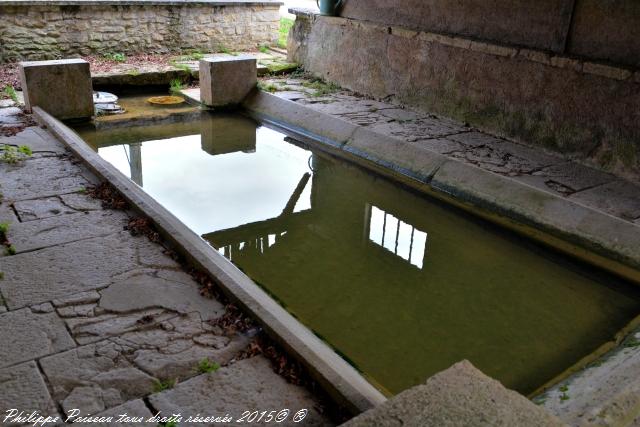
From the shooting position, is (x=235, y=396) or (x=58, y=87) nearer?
(x=235, y=396)

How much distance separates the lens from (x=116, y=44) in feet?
32.9

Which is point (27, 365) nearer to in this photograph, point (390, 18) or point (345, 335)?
point (345, 335)

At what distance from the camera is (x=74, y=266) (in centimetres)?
362

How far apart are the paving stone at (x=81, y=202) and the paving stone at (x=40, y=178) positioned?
12 cm

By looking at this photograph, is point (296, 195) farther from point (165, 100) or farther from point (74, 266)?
point (165, 100)

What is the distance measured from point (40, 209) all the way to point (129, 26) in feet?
22.0

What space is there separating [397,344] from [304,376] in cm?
95

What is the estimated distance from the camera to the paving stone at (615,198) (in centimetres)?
476

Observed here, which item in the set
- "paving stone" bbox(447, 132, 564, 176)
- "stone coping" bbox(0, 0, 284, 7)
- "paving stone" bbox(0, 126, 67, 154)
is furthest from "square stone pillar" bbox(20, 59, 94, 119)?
"paving stone" bbox(447, 132, 564, 176)

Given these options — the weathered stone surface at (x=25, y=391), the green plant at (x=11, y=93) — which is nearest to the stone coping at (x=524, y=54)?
the green plant at (x=11, y=93)

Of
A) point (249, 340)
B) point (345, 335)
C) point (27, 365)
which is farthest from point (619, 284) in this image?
point (27, 365)

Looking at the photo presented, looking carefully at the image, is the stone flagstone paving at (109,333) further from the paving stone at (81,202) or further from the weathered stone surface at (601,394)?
the weathered stone surface at (601,394)

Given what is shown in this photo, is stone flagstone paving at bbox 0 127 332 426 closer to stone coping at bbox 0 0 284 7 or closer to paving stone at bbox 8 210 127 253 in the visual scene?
paving stone at bbox 8 210 127 253

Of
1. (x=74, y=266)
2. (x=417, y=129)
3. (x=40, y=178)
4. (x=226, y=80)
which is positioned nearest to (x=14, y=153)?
(x=40, y=178)
